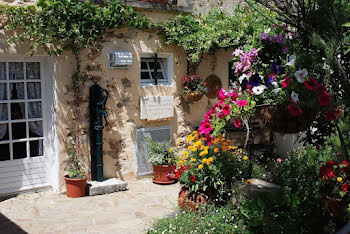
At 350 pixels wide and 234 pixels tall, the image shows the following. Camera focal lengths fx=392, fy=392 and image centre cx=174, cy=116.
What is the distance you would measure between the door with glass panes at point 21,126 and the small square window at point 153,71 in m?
1.90

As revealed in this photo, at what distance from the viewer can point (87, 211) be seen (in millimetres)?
5613

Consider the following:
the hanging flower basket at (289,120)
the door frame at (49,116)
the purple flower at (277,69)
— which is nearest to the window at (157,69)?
the door frame at (49,116)

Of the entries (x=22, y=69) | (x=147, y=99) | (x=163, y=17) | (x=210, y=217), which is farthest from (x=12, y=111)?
(x=210, y=217)

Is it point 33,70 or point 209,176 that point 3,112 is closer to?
point 33,70

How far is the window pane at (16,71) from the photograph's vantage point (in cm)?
609

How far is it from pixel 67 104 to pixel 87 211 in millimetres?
1771

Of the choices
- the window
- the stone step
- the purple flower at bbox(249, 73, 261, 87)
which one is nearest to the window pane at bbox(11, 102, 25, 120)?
the stone step

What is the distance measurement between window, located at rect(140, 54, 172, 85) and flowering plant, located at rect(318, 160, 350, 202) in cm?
403

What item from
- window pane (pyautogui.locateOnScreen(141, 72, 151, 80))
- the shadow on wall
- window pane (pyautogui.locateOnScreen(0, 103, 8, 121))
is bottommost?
the shadow on wall

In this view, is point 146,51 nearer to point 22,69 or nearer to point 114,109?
point 114,109

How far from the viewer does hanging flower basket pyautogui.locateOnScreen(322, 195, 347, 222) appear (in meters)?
3.67

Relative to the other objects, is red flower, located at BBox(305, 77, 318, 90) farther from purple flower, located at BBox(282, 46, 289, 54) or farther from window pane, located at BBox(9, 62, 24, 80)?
window pane, located at BBox(9, 62, 24, 80)

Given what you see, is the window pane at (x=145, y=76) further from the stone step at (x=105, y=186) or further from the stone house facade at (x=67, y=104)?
the stone step at (x=105, y=186)

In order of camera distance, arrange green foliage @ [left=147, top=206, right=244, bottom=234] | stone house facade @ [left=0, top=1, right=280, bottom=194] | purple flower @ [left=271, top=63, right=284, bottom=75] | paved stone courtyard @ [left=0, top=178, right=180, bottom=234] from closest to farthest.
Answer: purple flower @ [left=271, top=63, right=284, bottom=75] < green foliage @ [left=147, top=206, right=244, bottom=234] < paved stone courtyard @ [left=0, top=178, right=180, bottom=234] < stone house facade @ [left=0, top=1, right=280, bottom=194]
